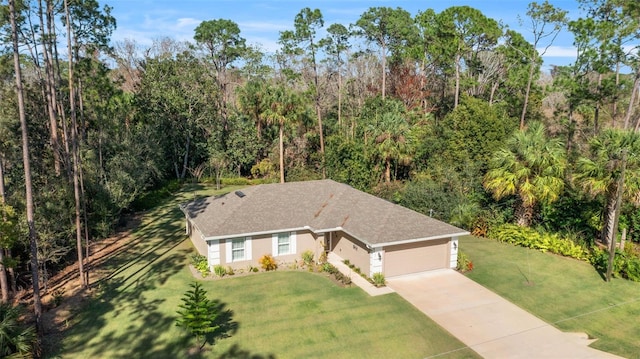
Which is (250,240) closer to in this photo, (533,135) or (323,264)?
(323,264)

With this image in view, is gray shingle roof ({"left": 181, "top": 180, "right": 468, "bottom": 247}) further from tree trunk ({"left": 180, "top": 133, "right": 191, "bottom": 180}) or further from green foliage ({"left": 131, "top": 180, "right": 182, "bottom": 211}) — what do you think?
tree trunk ({"left": 180, "top": 133, "right": 191, "bottom": 180})

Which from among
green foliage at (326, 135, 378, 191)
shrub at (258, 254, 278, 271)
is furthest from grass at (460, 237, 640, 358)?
green foliage at (326, 135, 378, 191)

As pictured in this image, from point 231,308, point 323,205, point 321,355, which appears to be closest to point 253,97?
point 323,205

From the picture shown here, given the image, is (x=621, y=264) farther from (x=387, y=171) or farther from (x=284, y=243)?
(x=387, y=171)

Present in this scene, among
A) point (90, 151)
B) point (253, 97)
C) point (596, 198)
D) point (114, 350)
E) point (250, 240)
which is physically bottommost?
point (114, 350)

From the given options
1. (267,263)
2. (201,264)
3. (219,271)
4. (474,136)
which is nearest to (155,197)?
(201,264)

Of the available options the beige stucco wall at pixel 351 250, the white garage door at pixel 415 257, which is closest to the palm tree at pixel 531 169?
the white garage door at pixel 415 257
